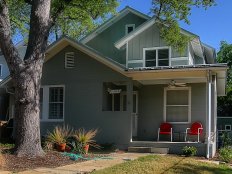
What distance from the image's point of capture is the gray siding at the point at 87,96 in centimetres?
1866

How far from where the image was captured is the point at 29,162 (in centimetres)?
1245

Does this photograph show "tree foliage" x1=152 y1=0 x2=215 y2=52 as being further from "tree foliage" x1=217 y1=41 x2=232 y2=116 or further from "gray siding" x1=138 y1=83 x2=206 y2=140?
"tree foliage" x1=217 y1=41 x2=232 y2=116

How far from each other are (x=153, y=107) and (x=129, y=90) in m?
2.72

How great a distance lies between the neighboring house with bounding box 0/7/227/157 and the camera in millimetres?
18547

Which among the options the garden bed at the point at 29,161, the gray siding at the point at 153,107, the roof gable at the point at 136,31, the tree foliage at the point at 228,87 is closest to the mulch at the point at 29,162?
the garden bed at the point at 29,161

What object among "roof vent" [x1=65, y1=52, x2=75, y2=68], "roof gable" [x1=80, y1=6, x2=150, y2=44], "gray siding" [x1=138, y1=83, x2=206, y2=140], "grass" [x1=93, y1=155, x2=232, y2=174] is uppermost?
"roof gable" [x1=80, y1=6, x2=150, y2=44]

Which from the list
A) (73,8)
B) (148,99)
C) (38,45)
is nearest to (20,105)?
(38,45)

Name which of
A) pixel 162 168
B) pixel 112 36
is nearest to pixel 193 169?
pixel 162 168

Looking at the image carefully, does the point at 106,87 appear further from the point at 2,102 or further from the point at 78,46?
the point at 2,102

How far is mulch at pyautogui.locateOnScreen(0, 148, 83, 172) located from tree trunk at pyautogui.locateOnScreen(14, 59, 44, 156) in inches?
15.0

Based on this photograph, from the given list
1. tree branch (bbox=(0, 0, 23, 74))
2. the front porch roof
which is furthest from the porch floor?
tree branch (bbox=(0, 0, 23, 74))

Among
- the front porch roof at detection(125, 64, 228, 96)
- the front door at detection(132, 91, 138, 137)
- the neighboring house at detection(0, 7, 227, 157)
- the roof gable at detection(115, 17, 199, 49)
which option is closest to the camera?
the front porch roof at detection(125, 64, 228, 96)

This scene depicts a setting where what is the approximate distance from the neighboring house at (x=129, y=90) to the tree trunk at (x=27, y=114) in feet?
18.3

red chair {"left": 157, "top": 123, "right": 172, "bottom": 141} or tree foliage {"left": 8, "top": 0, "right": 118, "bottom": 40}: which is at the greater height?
tree foliage {"left": 8, "top": 0, "right": 118, "bottom": 40}
